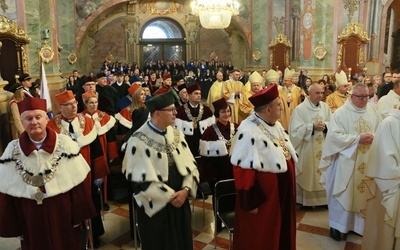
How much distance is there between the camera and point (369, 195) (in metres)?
4.03

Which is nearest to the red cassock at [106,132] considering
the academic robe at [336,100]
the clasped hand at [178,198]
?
the clasped hand at [178,198]

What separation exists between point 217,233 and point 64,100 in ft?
8.16

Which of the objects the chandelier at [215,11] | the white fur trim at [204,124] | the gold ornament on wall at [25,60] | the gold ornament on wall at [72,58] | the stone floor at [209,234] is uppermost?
the chandelier at [215,11]

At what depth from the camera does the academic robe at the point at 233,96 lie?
1012 cm

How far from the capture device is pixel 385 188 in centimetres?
379

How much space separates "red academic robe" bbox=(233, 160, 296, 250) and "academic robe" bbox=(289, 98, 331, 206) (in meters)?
2.31

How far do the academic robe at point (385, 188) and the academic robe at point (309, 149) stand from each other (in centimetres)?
179

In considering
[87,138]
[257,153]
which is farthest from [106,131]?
[257,153]

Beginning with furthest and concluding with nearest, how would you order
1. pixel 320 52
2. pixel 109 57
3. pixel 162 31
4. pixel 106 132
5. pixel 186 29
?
pixel 162 31 < pixel 186 29 < pixel 109 57 < pixel 320 52 < pixel 106 132

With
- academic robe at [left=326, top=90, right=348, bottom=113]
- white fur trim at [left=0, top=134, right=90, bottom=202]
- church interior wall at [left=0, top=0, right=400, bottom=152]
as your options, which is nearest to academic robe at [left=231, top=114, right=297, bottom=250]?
white fur trim at [left=0, top=134, right=90, bottom=202]

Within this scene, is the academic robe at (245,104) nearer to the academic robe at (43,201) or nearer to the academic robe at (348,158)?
the academic robe at (348,158)

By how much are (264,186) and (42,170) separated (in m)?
1.84

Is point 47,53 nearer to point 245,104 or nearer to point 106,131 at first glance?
point 245,104

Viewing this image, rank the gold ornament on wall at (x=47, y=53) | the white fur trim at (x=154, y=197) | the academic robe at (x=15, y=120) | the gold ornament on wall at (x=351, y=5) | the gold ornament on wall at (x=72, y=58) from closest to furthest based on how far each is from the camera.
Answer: the white fur trim at (x=154, y=197), the academic robe at (x=15, y=120), the gold ornament on wall at (x=351, y=5), the gold ornament on wall at (x=47, y=53), the gold ornament on wall at (x=72, y=58)
